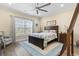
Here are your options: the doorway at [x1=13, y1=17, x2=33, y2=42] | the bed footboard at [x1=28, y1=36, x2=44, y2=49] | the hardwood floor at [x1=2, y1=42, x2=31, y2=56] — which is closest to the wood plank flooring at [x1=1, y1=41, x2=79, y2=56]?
the hardwood floor at [x1=2, y1=42, x2=31, y2=56]

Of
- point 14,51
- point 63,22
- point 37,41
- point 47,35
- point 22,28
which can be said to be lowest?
point 14,51

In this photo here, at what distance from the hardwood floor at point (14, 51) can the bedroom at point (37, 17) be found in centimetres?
5

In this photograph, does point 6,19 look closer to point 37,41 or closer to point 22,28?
point 22,28

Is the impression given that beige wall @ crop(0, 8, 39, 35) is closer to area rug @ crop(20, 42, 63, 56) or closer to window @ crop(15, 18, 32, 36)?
window @ crop(15, 18, 32, 36)

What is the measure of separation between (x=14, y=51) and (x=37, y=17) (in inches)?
30.9

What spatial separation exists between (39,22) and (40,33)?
226 millimetres

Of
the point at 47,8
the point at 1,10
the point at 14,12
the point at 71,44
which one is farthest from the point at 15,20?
the point at 71,44

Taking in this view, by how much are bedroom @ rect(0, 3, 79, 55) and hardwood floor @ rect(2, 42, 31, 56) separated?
49 millimetres

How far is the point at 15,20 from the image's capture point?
1518 mm

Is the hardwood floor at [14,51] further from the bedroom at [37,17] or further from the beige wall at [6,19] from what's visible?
the beige wall at [6,19]

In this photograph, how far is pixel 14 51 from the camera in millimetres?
1477

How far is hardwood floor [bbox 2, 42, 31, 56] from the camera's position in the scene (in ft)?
4.56

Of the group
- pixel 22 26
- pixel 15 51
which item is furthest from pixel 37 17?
pixel 15 51

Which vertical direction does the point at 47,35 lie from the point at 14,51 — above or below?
above
